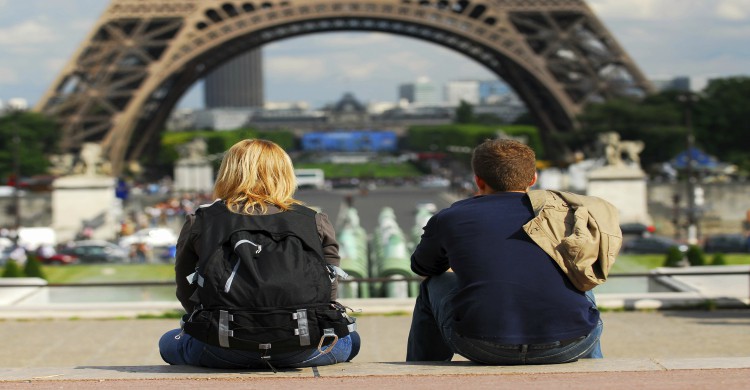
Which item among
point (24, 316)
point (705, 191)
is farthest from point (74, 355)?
point (705, 191)

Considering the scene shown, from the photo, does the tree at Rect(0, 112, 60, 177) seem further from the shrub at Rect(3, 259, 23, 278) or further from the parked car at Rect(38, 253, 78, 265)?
the shrub at Rect(3, 259, 23, 278)

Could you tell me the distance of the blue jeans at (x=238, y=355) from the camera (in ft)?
17.6

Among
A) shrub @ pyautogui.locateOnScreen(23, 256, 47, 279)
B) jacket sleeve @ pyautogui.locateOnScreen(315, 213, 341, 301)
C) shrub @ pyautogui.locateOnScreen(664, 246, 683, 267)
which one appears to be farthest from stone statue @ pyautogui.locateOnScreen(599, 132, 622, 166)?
jacket sleeve @ pyautogui.locateOnScreen(315, 213, 341, 301)

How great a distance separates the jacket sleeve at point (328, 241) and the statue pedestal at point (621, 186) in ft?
97.4

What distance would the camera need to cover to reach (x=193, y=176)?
5462 centimetres

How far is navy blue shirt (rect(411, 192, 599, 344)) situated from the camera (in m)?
5.32

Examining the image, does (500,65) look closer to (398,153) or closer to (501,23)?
(501,23)

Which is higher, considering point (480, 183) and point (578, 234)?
point (480, 183)

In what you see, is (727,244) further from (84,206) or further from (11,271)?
(11,271)

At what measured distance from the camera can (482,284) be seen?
17.5ft

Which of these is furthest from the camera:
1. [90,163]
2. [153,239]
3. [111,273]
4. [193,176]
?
[193,176]

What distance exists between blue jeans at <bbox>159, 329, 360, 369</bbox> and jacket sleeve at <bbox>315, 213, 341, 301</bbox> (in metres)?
0.29

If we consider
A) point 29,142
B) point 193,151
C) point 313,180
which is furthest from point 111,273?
point 313,180

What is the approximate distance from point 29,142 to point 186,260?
59299mm
